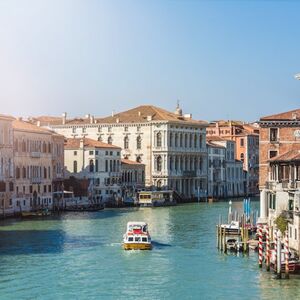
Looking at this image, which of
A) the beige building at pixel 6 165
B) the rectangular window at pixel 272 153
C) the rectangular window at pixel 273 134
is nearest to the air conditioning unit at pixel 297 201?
the rectangular window at pixel 272 153

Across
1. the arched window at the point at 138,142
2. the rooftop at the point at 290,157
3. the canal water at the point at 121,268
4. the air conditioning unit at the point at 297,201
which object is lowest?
the canal water at the point at 121,268

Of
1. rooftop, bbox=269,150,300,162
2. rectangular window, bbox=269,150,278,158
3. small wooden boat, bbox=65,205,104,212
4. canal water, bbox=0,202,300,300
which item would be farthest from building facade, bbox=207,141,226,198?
rooftop, bbox=269,150,300,162

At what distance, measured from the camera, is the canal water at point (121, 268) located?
15891mm

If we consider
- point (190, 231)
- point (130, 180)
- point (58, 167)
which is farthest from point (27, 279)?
point (130, 180)

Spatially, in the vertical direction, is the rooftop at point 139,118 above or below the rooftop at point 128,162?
above

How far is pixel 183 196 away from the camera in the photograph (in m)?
53.9

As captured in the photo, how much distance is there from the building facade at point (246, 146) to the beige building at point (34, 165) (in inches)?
936

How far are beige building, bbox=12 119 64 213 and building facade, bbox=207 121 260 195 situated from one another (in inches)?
936

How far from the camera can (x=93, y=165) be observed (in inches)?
1820

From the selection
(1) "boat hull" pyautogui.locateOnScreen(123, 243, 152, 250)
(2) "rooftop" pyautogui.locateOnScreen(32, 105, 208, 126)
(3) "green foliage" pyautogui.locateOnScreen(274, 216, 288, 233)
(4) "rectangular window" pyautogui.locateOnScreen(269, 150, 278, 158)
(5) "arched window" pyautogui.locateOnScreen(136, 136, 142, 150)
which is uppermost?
(2) "rooftop" pyautogui.locateOnScreen(32, 105, 208, 126)

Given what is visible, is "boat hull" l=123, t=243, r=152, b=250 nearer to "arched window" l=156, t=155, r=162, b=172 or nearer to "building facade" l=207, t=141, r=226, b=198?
"arched window" l=156, t=155, r=162, b=172

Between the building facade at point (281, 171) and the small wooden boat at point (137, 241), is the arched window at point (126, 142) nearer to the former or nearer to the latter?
the building facade at point (281, 171)

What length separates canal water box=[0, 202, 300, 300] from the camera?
15.9 metres

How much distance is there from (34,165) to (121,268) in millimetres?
22169
